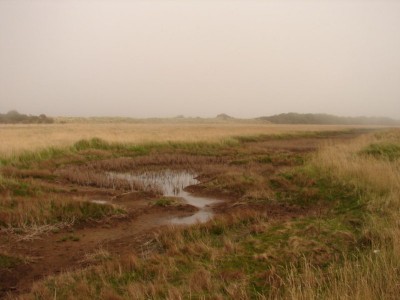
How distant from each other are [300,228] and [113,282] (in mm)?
4068

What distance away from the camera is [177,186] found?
45.6ft

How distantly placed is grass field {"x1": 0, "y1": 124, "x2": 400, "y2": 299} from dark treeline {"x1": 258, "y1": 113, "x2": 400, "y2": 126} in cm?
14810

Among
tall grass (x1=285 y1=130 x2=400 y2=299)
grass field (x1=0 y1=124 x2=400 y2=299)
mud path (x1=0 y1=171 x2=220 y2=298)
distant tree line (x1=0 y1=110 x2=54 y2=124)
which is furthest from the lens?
distant tree line (x1=0 y1=110 x2=54 y2=124)

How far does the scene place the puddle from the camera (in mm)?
9641

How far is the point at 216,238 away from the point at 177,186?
680cm

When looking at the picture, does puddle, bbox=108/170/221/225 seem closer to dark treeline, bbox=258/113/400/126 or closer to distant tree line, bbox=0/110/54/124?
distant tree line, bbox=0/110/54/124

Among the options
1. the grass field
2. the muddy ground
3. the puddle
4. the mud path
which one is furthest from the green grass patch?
the mud path

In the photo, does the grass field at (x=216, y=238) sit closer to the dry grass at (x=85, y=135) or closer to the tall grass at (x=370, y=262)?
the tall grass at (x=370, y=262)

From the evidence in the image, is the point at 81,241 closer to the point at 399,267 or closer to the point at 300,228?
the point at 300,228

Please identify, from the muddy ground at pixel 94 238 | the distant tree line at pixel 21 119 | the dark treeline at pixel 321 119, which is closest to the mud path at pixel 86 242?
the muddy ground at pixel 94 238

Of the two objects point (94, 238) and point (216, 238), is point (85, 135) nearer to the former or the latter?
point (94, 238)

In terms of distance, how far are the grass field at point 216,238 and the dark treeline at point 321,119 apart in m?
148

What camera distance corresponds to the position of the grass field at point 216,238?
4734 millimetres

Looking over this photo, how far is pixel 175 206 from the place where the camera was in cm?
1062
